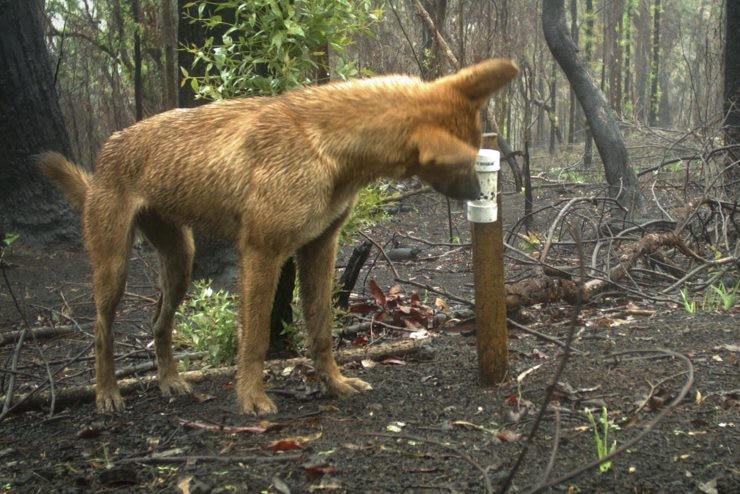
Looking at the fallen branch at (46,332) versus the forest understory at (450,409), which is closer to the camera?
the forest understory at (450,409)

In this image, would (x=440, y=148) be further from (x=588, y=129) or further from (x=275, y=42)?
(x=588, y=129)

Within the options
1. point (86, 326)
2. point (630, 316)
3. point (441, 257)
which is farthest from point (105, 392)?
point (441, 257)

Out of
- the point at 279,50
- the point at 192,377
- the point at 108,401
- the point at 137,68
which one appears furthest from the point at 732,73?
the point at 137,68

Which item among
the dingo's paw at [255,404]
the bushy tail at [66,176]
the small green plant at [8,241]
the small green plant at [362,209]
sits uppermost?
the bushy tail at [66,176]

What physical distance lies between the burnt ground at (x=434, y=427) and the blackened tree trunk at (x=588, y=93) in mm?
6579

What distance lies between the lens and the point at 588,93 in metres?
13.3

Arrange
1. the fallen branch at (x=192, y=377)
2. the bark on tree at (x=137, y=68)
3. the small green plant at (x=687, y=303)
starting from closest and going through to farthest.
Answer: the fallen branch at (x=192, y=377), the small green plant at (x=687, y=303), the bark on tree at (x=137, y=68)

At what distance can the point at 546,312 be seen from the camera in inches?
274

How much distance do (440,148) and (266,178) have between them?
1.01m

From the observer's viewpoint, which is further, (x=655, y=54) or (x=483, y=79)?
(x=655, y=54)

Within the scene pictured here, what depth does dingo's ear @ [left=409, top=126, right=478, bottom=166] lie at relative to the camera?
417 cm

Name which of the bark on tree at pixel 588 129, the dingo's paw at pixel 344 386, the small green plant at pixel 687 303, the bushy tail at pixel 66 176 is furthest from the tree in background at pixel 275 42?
the bark on tree at pixel 588 129

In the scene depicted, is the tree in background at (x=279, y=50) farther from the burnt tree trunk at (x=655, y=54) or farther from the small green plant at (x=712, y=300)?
the burnt tree trunk at (x=655, y=54)

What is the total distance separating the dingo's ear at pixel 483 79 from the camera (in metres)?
4.22
